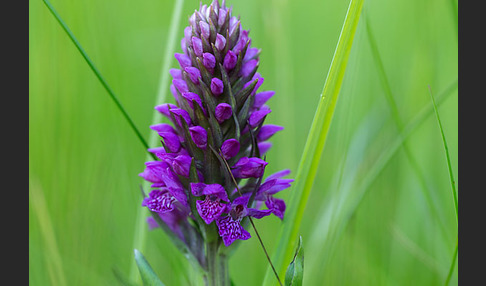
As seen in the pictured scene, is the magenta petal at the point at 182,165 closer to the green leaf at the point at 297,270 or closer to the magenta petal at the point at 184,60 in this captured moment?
the magenta petal at the point at 184,60

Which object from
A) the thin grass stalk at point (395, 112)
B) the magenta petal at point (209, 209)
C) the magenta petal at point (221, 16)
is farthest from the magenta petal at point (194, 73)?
the thin grass stalk at point (395, 112)

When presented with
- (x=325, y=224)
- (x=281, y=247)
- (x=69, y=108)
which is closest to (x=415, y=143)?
(x=325, y=224)

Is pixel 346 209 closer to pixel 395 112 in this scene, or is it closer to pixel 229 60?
pixel 395 112

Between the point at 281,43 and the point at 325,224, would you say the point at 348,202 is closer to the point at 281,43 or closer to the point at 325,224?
the point at 325,224

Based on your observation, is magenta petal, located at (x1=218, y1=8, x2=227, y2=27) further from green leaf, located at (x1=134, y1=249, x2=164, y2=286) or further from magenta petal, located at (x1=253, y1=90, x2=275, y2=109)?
green leaf, located at (x1=134, y1=249, x2=164, y2=286)

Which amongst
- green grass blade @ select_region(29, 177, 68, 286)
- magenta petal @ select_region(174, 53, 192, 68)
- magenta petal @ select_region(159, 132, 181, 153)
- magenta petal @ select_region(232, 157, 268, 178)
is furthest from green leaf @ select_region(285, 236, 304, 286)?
green grass blade @ select_region(29, 177, 68, 286)

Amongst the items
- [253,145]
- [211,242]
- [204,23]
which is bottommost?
[211,242]

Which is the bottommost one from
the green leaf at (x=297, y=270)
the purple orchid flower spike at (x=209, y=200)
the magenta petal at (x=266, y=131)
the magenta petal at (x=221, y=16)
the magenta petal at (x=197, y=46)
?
the green leaf at (x=297, y=270)
